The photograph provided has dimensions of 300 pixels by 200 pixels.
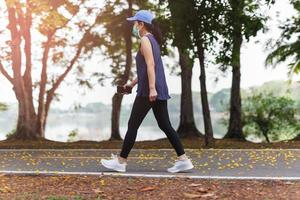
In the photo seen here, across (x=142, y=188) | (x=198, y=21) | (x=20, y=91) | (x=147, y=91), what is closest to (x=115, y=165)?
(x=147, y=91)

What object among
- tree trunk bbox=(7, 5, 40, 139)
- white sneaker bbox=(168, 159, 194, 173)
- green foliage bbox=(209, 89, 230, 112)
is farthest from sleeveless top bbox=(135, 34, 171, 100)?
green foliage bbox=(209, 89, 230, 112)

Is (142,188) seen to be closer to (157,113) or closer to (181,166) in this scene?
(181,166)

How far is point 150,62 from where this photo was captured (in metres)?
8.24

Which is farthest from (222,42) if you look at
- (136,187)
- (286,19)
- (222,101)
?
(222,101)

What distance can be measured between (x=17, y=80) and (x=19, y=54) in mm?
1099

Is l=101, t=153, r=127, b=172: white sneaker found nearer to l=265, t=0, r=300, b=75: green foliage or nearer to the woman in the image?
the woman

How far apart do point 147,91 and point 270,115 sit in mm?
21018

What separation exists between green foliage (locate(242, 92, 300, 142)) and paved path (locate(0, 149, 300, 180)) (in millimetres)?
16403

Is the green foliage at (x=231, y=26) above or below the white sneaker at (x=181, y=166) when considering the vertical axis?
above

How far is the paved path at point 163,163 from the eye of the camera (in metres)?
8.44

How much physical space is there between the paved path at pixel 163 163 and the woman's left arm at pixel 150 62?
123 centimetres

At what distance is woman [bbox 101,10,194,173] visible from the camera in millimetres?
8352

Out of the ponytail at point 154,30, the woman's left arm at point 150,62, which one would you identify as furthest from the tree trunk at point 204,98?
the woman's left arm at point 150,62

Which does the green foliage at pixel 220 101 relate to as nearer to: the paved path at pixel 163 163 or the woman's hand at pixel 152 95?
the paved path at pixel 163 163
